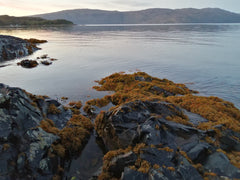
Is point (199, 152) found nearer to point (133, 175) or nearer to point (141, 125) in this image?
point (141, 125)

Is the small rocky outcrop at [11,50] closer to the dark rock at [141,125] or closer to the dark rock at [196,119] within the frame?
the dark rock at [141,125]

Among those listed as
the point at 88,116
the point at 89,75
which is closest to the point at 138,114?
the point at 88,116

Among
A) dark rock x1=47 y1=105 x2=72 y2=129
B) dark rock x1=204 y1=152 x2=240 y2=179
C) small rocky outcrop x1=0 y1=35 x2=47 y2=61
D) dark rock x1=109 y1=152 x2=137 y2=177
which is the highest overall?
small rocky outcrop x1=0 y1=35 x2=47 y2=61

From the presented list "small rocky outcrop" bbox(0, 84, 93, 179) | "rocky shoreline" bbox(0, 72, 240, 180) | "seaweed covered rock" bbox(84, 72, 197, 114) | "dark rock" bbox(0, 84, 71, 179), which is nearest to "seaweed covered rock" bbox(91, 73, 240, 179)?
"rocky shoreline" bbox(0, 72, 240, 180)

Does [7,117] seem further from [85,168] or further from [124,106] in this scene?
[124,106]

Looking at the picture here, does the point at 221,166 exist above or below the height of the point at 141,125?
below

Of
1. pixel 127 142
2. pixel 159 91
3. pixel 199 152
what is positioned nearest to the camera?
pixel 199 152

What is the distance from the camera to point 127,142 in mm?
8055

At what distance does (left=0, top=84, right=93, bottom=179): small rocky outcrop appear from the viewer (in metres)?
6.65

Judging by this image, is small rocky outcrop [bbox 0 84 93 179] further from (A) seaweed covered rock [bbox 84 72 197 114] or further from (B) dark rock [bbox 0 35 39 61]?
(B) dark rock [bbox 0 35 39 61]

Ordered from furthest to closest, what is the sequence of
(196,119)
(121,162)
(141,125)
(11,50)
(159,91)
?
(11,50)
(159,91)
(196,119)
(141,125)
(121,162)

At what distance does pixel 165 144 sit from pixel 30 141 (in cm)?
608

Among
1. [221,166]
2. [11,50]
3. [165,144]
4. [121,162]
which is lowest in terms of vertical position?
[121,162]

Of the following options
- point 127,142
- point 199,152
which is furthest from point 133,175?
point 199,152
